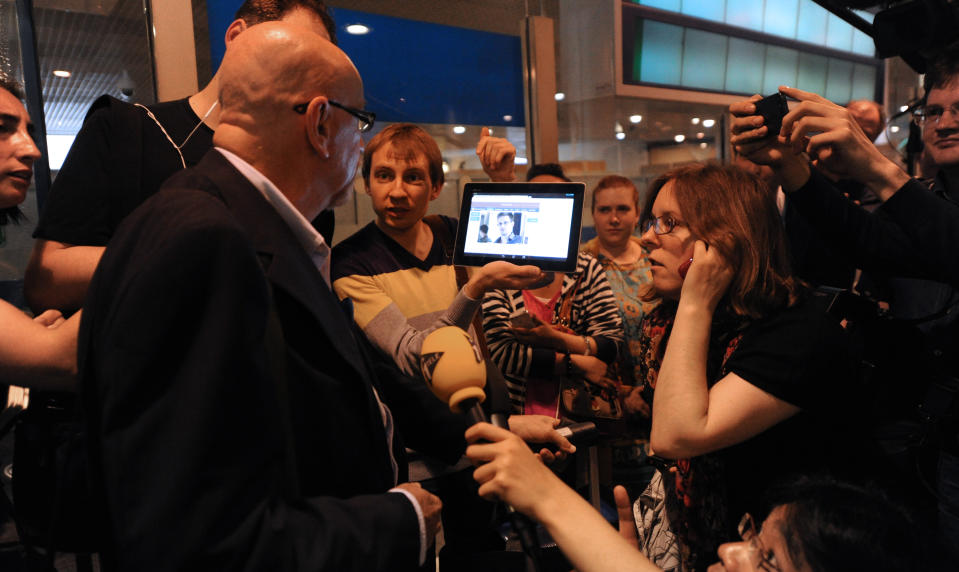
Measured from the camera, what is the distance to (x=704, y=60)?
243 inches

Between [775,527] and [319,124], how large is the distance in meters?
1.10

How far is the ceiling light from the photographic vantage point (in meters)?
3.27

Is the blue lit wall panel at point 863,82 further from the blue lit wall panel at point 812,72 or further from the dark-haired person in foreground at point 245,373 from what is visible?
the dark-haired person in foreground at point 245,373

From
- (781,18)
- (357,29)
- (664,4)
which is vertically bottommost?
(357,29)

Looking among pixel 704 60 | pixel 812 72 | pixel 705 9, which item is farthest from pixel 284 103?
pixel 812 72

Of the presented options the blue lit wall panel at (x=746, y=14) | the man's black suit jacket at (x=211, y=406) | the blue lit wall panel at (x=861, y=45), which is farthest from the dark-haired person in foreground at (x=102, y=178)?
the blue lit wall panel at (x=861, y=45)

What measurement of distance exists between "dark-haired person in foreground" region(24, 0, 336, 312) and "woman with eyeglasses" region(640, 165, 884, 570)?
1.29 meters

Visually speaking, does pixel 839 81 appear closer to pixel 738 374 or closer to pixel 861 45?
pixel 861 45

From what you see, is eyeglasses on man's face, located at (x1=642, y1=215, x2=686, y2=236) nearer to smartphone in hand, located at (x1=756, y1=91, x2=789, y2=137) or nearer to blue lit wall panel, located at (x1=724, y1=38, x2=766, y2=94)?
smartphone in hand, located at (x1=756, y1=91, x2=789, y2=137)

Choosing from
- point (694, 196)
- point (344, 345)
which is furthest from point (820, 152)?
point (344, 345)

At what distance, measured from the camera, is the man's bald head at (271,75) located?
117 cm

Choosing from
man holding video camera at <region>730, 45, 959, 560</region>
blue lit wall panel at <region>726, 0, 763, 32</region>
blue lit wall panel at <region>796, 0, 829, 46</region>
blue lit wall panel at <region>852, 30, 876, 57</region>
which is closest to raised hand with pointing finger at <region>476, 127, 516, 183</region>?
man holding video camera at <region>730, 45, 959, 560</region>

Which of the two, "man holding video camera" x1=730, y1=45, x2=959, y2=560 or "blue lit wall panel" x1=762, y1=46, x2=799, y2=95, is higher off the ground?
"blue lit wall panel" x1=762, y1=46, x2=799, y2=95

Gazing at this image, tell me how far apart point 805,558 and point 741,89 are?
6268 mm
